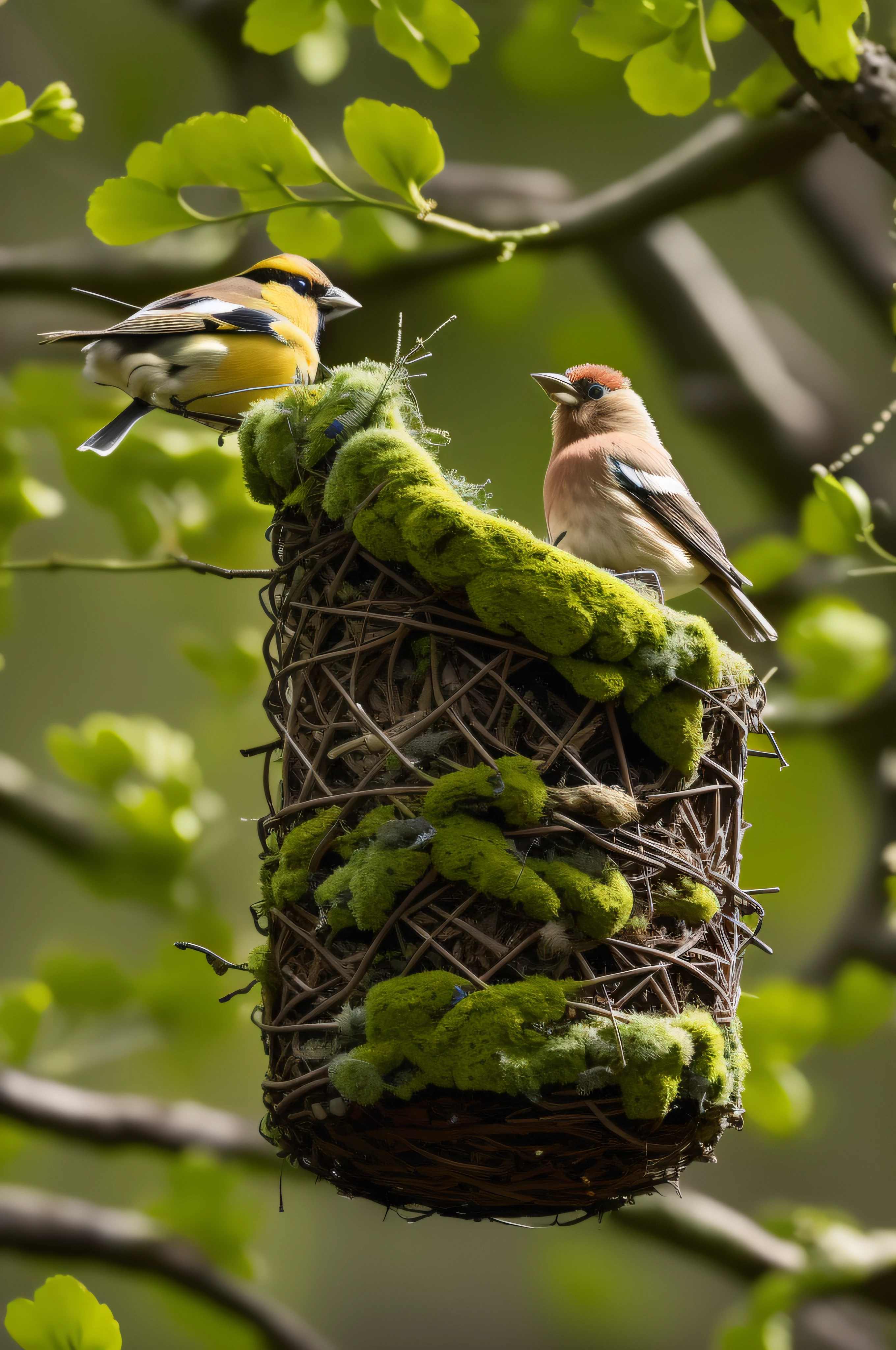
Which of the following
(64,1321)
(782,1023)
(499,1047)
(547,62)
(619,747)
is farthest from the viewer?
(547,62)

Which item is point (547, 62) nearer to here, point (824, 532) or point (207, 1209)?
point (824, 532)

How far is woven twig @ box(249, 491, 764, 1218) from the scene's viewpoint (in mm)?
1002

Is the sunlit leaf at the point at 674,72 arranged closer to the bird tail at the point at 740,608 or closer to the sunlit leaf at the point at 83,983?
the bird tail at the point at 740,608

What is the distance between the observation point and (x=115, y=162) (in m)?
3.60

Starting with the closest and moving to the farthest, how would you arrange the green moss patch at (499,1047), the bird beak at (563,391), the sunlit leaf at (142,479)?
the green moss patch at (499,1047)
the bird beak at (563,391)
the sunlit leaf at (142,479)

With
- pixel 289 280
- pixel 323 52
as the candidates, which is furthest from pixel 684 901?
pixel 323 52

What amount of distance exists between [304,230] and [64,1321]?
1282mm

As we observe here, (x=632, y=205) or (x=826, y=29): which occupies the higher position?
(x=826, y=29)

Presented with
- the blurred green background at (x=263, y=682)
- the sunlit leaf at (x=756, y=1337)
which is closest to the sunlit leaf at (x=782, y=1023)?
the blurred green background at (x=263, y=682)

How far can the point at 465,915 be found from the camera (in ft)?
3.31

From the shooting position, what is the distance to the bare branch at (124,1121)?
8.10 feet

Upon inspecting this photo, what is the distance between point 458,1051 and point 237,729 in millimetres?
2178

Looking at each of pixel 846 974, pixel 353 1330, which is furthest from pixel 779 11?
pixel 353 1330

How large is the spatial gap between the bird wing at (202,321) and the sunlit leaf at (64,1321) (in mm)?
1023
